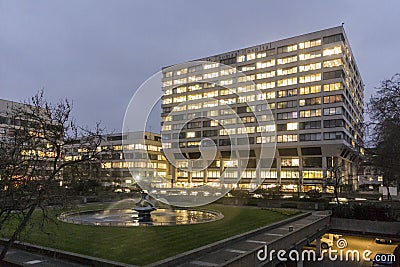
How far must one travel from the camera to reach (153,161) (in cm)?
13125

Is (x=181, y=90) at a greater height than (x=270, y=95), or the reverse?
(x=181, y=90)

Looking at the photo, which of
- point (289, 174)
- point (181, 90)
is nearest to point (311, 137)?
point (289, 174)

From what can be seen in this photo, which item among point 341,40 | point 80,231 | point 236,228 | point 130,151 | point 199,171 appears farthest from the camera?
point 130,151

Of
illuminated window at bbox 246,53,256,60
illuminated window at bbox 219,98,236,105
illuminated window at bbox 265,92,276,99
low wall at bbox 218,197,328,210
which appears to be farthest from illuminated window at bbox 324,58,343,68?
low wall at bbox 218,197,328,210

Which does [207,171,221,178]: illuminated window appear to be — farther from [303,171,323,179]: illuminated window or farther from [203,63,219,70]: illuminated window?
[203,63,219,70]: illuminated window

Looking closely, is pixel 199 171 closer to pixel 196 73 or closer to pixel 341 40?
pixel 196 73

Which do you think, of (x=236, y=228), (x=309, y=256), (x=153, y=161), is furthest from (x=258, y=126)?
(x=236, y=228)

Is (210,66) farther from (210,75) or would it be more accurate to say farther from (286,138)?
(286,138)

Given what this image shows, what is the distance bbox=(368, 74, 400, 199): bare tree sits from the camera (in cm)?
3456

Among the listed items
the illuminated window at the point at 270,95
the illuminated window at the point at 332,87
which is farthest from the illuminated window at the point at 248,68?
the illuminated window at the point at 332,87

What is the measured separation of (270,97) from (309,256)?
68.6 m

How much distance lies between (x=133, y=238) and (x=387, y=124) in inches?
1056

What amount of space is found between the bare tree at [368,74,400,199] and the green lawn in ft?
53.1

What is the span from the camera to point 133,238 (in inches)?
925
